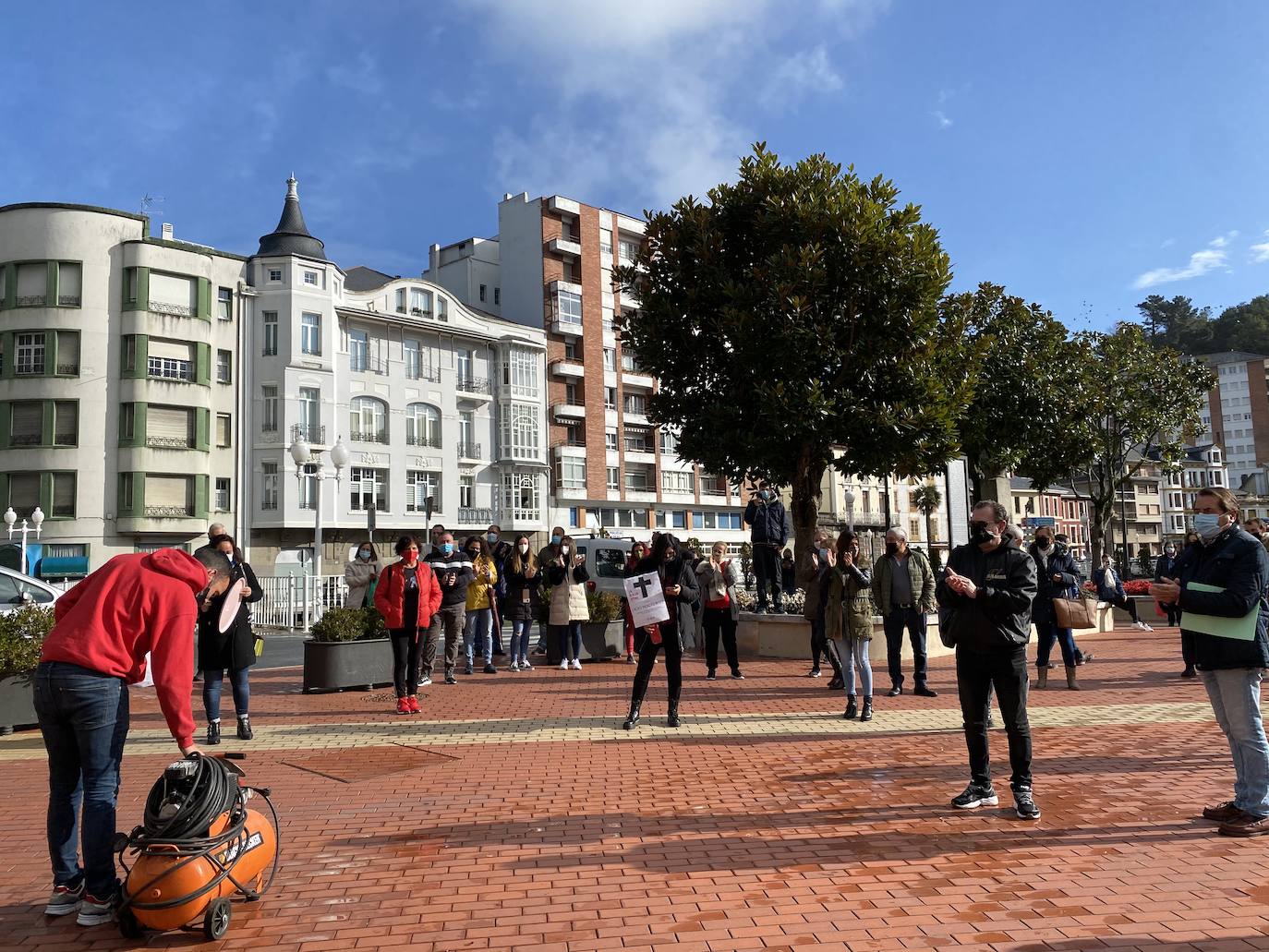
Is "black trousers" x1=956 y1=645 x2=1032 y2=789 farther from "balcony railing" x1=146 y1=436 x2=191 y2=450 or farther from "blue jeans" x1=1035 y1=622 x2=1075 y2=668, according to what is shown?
"balcony railing" x1=146 y1=436 x2=191 y2=450

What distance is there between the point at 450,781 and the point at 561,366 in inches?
1901

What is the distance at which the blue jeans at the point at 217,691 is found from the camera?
817 centimetres

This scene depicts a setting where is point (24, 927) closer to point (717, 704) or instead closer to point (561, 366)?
point (717, 704)

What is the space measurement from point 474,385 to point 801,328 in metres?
37.3

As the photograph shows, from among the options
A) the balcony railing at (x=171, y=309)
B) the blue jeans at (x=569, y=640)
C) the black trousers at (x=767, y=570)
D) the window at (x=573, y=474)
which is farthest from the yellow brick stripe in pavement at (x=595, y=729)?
the window at (x=573, y=474)

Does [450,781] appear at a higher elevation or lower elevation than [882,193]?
lower

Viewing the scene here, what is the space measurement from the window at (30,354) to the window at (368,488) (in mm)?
14079

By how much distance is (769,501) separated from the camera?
51.5ft

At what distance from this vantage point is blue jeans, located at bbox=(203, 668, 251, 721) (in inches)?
322

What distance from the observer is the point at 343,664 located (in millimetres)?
11406

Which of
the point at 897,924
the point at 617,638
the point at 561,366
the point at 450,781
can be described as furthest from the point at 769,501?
the point at 561,366

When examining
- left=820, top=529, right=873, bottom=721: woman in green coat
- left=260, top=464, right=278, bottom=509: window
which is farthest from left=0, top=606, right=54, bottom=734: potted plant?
left=260, top=464, right=278, bottom=509: window

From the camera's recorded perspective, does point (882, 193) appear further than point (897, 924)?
Yes

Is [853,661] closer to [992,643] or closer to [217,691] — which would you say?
[992,643]
